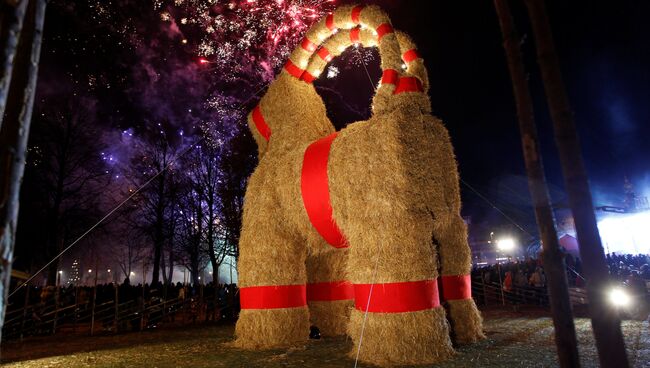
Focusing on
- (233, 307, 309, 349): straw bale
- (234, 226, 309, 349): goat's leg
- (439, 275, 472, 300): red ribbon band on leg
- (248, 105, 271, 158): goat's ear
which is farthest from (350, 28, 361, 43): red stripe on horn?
(233, 307, 309, 349): straw bale

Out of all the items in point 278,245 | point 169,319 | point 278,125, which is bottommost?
point 169,319

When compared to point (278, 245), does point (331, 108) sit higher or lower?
higher

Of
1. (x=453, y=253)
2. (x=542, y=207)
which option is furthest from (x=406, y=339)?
(x=542, y=207)

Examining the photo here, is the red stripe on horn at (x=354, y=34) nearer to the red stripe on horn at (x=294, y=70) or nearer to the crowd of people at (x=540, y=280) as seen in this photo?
the red stripe on horn at (x=294, y=70)

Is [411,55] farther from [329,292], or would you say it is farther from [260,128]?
[329,292]

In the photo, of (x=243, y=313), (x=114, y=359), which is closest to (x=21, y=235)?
(x=114, y=359)

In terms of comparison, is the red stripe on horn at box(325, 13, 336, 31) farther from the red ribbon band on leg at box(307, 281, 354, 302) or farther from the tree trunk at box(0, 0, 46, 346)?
Result: the tree trunk at box(0, 0, 46, 346)

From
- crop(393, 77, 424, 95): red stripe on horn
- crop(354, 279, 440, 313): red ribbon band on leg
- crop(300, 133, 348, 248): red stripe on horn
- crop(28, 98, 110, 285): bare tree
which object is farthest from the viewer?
crop(28, 98, 110, 285): bare tree

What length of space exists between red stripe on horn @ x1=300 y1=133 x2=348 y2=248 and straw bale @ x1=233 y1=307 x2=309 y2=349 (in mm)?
1429

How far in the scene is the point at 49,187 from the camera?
17.8 meters

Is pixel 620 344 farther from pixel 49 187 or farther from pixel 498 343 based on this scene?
pixel 49 187

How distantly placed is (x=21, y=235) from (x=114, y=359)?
1779 centimetres

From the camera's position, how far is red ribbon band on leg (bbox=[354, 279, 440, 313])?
4.70 m

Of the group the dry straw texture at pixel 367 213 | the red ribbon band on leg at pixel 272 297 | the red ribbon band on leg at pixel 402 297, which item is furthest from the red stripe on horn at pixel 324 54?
the red ribbon band on leg at pixel 402 297
